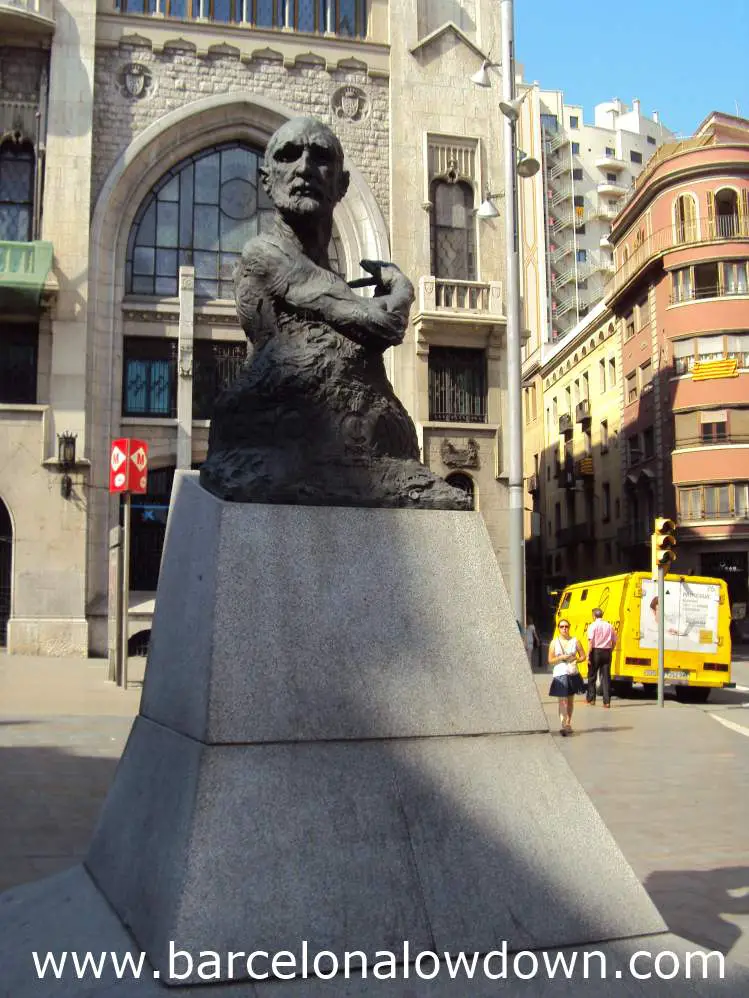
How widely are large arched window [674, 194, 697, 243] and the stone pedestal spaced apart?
3921 centimetres

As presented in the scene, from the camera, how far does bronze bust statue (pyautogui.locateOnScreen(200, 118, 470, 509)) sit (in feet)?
14.1

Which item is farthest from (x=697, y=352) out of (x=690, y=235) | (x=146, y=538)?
(x=146, y=538)

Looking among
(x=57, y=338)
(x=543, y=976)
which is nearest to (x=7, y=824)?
(x=543, y=976)

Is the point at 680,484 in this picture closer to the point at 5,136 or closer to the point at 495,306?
the point at 495,306

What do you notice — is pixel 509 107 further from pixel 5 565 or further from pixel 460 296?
pixel 5 565

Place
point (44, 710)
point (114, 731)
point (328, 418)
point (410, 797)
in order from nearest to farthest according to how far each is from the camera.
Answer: point (410, 797), point (328, 418), point (114, 731), point (44, 710)

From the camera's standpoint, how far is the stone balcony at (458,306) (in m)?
25.5

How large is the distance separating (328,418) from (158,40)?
23.7 metres

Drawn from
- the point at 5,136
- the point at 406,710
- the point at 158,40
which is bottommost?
the point at 406,710

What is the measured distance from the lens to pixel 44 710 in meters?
14.2

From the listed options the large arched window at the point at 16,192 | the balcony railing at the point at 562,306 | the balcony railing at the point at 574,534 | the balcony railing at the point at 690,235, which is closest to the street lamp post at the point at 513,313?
the large arched window at the point at 16,192

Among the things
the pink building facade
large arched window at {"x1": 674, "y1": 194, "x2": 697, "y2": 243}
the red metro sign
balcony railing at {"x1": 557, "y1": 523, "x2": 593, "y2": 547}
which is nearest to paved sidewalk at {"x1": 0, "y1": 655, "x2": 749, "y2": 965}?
the red metro sign

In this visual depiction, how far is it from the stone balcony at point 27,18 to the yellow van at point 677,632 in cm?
1777

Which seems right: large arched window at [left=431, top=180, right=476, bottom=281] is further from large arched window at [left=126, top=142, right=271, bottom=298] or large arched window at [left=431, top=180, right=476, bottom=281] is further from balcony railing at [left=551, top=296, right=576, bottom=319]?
balcony railing at [left=551, top=296, right=576, bottom=319]
